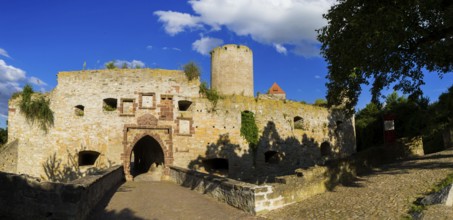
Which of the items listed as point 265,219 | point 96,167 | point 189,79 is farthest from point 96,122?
point 265,219

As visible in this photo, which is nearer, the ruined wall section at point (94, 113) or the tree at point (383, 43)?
the tree at point (383, 43)

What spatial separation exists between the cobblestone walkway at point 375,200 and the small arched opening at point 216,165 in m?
9.89

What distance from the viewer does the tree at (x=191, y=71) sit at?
20.6 m

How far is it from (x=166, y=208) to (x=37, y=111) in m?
13.1

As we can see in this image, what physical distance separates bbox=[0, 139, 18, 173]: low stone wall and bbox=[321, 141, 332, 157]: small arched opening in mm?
19480

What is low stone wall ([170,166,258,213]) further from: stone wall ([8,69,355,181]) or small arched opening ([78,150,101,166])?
small arched opening ([78,150,101,166])

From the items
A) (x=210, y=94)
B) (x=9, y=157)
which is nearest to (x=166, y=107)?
(x=210, y=94)

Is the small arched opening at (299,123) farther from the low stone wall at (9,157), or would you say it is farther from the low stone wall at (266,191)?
the low stone wall at (9,157)

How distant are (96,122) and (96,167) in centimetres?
252

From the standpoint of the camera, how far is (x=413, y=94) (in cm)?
1311

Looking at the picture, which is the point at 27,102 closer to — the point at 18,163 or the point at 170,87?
the point at 18,163

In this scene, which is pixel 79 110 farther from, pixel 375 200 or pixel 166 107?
pixel 375 200

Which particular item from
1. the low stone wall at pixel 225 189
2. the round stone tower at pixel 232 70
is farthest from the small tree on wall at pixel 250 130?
the low stone wall at pixel 225 189

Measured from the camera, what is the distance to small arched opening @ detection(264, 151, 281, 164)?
72.0ft
